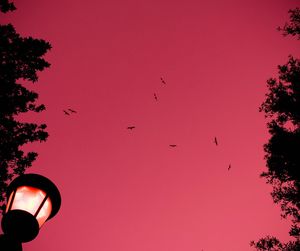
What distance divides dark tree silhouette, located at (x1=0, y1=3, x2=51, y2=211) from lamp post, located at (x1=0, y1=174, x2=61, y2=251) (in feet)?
33.2

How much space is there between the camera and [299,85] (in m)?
11.9

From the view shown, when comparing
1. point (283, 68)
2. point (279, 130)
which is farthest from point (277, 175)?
point (283, 68)

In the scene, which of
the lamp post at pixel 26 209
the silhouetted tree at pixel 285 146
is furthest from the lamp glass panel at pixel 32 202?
the silhouetted tree at pixel 285 146

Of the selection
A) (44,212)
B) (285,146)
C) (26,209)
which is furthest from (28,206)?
(285,146)

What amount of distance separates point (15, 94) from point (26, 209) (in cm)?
1161

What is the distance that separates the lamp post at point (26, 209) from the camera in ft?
8.87

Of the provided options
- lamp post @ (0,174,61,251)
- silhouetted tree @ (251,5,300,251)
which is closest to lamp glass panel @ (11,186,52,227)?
lamp post @ (0,174,61,251)

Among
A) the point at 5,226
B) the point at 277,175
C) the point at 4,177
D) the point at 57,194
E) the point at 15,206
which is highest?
the point at 277,175

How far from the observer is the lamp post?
2.70 metres

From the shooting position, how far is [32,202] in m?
2.94

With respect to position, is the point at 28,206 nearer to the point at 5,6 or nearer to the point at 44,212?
the point at 44,212

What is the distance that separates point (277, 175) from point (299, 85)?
373 centimetres

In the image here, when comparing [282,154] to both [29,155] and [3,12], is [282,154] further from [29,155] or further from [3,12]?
[3,12]

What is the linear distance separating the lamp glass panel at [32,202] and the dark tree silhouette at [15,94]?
33.3 feet
